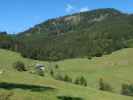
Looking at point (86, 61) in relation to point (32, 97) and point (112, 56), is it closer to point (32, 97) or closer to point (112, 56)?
point (112, 56)

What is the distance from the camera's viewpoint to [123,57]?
178 metres

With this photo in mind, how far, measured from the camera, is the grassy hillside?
115ft

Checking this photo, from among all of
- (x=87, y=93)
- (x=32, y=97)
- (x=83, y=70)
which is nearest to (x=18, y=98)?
(x=32, y=97)

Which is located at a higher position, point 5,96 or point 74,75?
point 5,96

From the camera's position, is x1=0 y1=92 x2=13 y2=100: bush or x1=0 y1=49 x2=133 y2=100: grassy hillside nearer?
x1=0 y1=92 x2=13 y2=100: bush

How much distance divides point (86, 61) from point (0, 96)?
480ft

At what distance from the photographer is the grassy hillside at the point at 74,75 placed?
34912 mm

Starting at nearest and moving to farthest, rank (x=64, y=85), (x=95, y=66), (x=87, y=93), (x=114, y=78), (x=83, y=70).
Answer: (x=87, y=93) → (x=64, y=85) → (x=114, y=78) → (x=83, y=70) → (x=95, y=66)

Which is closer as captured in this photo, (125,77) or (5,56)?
(125,77)

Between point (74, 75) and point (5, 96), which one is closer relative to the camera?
point (5, 96)

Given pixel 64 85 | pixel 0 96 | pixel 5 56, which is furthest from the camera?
pixel 5 56

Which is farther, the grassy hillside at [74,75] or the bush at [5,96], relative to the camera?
the grassy hillside at [74,75]

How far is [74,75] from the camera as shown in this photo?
135m

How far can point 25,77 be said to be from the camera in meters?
46.3
